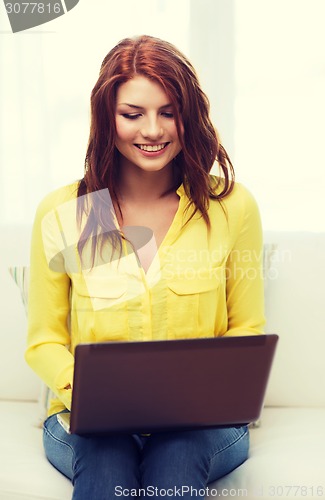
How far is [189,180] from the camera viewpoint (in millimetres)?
1562

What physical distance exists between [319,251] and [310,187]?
1.15 feet

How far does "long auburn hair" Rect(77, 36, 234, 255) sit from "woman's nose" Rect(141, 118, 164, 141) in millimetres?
41

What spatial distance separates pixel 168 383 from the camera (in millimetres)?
1157

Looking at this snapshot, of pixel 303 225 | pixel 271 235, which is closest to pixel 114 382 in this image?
pixel 271 235

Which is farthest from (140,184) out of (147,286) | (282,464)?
(282,464)

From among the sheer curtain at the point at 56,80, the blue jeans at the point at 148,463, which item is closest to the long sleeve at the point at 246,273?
the blue jeans at the point at 148,463

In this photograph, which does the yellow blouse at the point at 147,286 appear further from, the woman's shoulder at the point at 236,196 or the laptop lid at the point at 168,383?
the laptop lid at the point at 168,383

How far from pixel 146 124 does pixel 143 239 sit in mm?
253

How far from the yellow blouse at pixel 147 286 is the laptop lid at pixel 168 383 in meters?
0.29

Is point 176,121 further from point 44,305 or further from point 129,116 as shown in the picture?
point 44,305

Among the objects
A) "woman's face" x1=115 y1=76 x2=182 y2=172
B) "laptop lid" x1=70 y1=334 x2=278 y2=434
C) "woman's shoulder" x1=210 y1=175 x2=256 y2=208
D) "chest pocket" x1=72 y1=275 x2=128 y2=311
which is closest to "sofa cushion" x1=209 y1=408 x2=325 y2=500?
"laptop lid" x1=70 y1=334 x2=278 y2=434

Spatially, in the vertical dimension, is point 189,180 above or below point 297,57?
below

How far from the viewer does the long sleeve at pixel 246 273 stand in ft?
5.13

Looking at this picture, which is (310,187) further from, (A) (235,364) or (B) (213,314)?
(A) (235,364)
